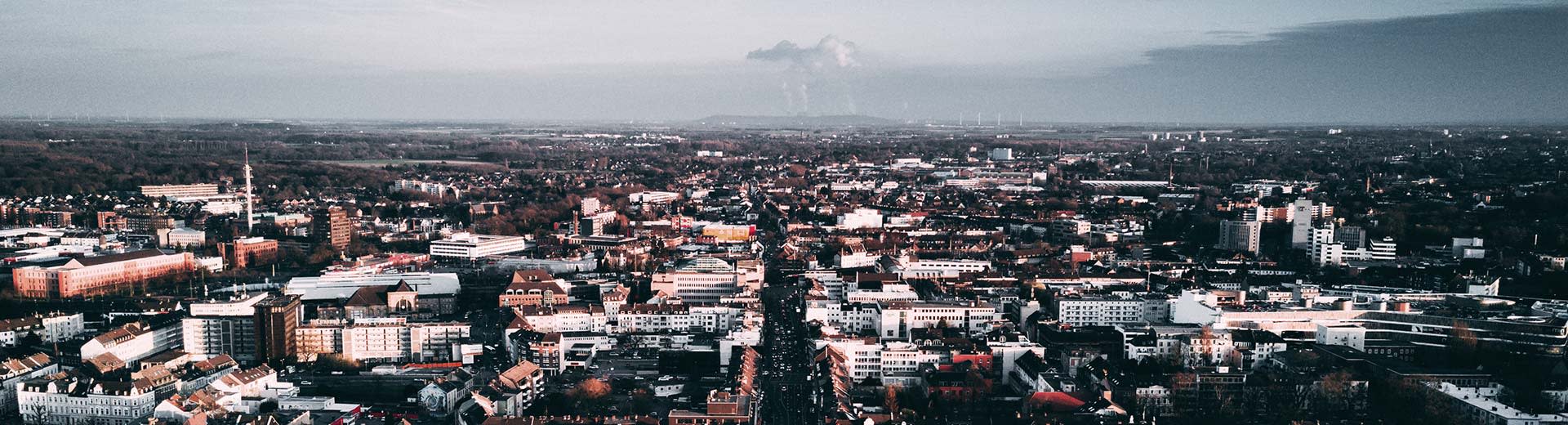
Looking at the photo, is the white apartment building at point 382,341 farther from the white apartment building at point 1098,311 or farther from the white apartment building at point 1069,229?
the white apartment building at point 1069,229

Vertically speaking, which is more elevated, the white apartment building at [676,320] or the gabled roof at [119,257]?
the gabled roof at [119,257]

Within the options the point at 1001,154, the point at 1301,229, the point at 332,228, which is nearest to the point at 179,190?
the point at 332,228

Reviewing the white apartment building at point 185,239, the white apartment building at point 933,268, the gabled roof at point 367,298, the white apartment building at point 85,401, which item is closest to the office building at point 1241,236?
the white apartment building at point 933,268

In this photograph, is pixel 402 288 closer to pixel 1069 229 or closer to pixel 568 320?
pixel 568 320

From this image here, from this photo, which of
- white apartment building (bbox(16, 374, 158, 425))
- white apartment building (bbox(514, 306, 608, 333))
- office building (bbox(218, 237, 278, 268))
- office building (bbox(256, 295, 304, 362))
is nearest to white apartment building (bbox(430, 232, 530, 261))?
office building (bbox(218, 237, 278, 268))

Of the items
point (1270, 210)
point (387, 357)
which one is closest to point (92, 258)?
point (387, 357)

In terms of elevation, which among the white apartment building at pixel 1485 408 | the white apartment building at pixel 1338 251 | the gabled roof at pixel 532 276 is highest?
the white apartment building at pixel 1338 251

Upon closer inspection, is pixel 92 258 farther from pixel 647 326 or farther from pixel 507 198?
pixel 507 198
